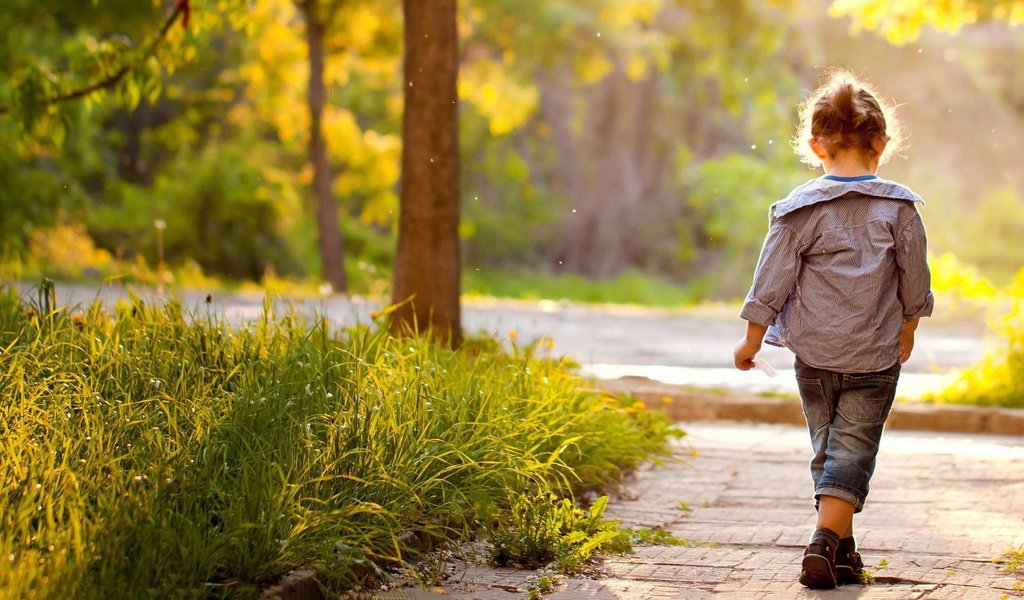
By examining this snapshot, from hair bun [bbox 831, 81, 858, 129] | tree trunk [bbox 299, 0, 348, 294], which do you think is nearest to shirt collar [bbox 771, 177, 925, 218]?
hair bun [bbox 831, 81, 858, 129]

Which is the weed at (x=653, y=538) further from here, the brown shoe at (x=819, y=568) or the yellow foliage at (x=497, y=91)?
the yellow foliage at (x=497, y=91)

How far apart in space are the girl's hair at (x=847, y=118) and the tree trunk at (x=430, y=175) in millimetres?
4227

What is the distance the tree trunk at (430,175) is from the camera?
873cm

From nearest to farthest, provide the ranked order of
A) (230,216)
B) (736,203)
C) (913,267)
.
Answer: (913,267) → (230,216) → (736,203)

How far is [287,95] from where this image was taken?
23297 millimetres

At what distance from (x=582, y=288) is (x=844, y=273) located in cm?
2826

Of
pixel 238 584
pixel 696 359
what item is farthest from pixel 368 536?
pixel 696 359

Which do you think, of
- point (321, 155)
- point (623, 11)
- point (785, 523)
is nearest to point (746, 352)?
point (785, 523)

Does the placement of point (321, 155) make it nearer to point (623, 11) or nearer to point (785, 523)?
point (623, 11)

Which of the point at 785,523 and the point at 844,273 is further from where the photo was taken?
the point at 785,523

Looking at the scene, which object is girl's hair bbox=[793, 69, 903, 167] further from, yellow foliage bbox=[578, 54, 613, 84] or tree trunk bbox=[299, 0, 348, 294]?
yellow foliage bbox=[578, 54, 613, 84]

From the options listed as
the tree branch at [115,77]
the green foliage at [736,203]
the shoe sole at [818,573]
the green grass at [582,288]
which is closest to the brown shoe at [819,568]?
the shoe sole at [818,573]

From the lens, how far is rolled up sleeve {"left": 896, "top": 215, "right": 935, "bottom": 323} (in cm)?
453

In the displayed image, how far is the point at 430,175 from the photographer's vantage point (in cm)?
872
